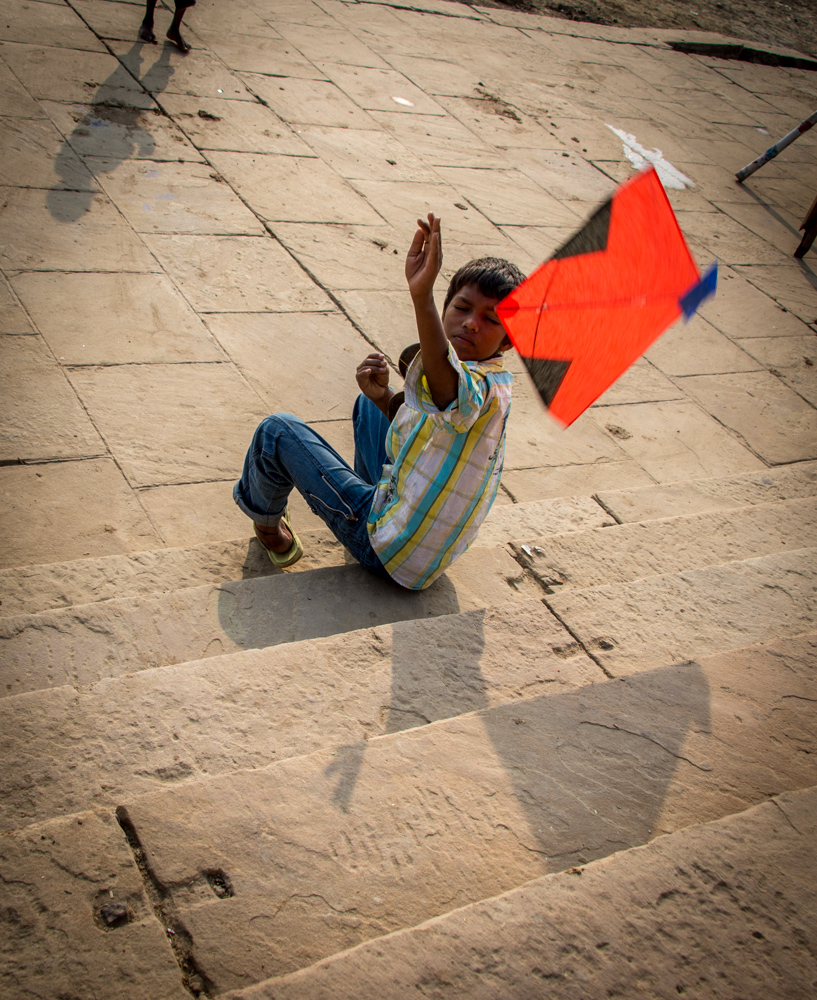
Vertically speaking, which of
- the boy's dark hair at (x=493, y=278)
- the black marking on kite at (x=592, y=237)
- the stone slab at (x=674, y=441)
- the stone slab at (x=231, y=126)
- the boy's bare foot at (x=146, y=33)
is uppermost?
the black marking on kite at (x=592, y=237)

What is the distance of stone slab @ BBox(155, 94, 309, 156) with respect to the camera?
5.18 metres

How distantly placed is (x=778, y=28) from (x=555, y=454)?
37.4 feet

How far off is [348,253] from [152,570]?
8.89 ft

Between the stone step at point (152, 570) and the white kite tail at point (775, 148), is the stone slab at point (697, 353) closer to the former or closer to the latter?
the stone step at point (152, 570)

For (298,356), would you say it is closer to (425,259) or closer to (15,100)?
(425,259)

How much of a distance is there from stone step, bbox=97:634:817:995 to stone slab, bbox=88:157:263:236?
348 cm

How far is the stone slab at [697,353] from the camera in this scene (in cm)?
479

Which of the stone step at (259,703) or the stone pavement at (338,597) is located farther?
the stone step at (259,703)

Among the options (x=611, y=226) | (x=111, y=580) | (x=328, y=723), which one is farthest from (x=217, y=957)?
(x=611, y=226)

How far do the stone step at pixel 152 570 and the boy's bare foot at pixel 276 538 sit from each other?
99 mm

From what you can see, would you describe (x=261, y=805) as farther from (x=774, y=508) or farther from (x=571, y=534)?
(x=774, y=508)

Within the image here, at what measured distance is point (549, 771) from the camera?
170cm

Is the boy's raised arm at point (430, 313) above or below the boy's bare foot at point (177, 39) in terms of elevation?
above

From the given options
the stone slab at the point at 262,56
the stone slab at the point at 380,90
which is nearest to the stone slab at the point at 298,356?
the stone slab at the point at 380,90
